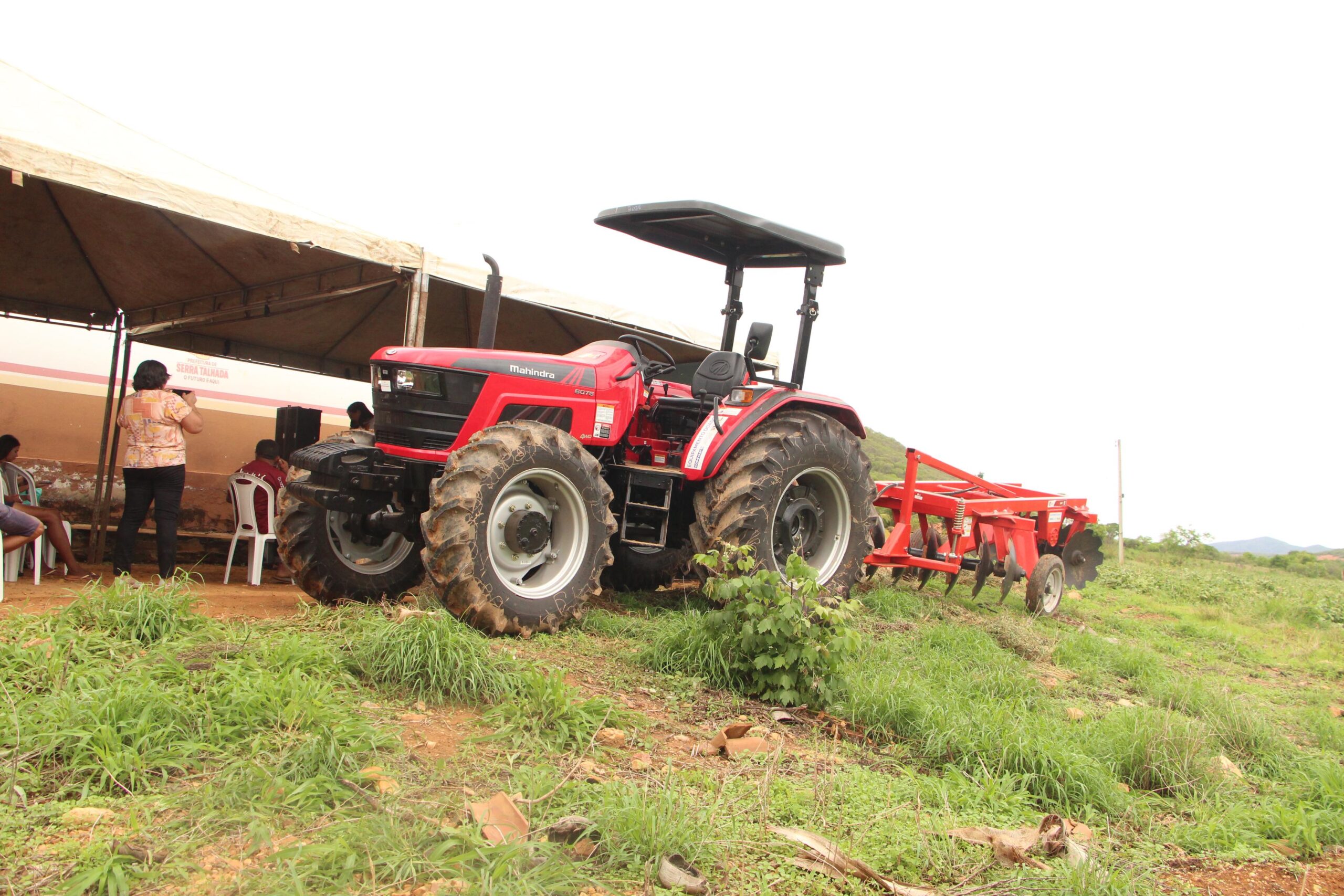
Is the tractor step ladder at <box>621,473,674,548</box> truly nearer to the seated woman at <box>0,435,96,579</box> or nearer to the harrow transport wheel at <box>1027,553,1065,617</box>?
the seated woman at <box>0,435,96,579</box>

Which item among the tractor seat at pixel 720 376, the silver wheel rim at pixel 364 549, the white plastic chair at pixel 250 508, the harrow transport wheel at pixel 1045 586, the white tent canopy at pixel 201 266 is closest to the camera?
the silver wheel rim at pixel 364 549

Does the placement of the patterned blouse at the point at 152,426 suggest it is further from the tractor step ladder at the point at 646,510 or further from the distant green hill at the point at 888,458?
the distant green hill at the point at 888,458

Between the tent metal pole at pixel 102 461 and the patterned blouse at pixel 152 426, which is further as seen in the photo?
the tent metal pole at pixel 102 461

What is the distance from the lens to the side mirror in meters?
6.08

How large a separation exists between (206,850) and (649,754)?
1515 mm

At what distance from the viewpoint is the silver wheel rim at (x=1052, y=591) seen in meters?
A: 8.32

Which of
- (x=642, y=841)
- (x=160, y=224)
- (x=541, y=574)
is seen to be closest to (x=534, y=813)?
(x=642, y=841)

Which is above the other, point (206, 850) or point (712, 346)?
point (712, 346)

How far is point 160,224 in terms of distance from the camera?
6895 mm

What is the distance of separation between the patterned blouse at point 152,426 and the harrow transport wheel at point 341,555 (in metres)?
1.23

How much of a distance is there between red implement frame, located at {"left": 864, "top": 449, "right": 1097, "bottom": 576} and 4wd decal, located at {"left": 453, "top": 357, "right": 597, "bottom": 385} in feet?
9.81

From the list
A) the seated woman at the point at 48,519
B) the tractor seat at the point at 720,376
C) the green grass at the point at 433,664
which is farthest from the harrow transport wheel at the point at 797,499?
the seated woman at the point at 48,519

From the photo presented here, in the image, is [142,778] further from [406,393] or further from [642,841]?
[406,393]

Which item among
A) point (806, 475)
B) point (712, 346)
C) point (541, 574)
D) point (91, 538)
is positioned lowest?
point (91, 538)
